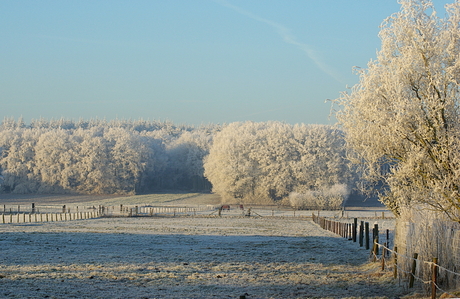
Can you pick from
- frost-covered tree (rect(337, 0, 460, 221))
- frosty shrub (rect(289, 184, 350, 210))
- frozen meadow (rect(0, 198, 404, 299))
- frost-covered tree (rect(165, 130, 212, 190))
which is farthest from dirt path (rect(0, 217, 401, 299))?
frost-covered tree (rect(165, 130, 212, 190))

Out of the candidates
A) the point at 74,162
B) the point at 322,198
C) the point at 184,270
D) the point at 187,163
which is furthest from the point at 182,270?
the point at 187,163

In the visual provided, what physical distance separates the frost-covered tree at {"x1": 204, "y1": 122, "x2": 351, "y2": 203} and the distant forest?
0.17m

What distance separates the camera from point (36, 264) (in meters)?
17.5

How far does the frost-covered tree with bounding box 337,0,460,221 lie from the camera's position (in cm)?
1603

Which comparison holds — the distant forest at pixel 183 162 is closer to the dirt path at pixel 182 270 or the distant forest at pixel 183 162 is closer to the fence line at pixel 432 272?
the dirt path at pixel 182 270

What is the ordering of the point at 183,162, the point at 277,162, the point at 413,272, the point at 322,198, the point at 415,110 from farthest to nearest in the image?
the point at 183,162
the point at 277,162
the point at 322,198
the point at 415,110
the point at 413,272

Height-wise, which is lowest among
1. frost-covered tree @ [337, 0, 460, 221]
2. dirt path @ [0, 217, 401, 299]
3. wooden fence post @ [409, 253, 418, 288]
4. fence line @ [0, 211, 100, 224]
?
fence line @ [0, 211, 100, 224]

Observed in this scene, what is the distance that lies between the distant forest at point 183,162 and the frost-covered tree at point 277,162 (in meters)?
0.17

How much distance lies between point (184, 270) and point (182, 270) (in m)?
0.06

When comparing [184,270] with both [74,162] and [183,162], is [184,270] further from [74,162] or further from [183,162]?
[183,162]

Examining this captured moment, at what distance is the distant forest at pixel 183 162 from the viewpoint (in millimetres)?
90562

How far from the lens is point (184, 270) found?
17344 millimetres

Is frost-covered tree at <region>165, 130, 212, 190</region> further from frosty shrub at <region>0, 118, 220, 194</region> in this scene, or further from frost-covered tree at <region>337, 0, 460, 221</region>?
frost-covered tree at <region>337, 0, 460, 221</region>

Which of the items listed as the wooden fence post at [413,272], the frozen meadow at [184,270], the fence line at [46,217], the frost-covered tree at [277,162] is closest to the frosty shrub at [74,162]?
the frost-covered tree at [277,162]
